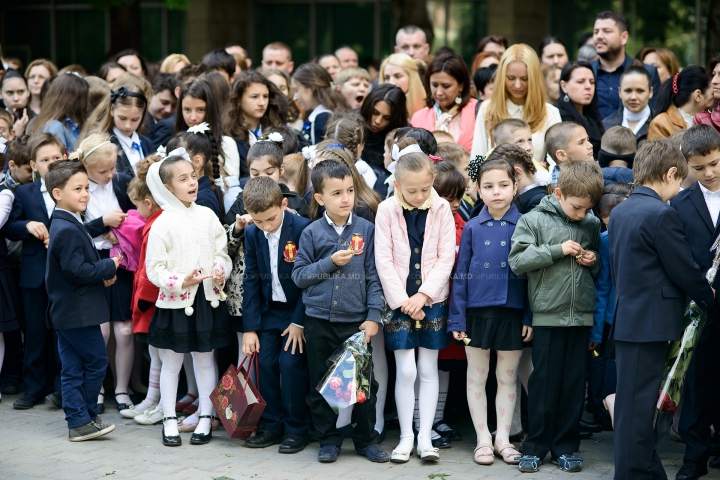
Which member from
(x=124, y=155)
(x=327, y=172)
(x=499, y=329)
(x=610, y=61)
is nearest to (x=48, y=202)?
(x=124, y=155)

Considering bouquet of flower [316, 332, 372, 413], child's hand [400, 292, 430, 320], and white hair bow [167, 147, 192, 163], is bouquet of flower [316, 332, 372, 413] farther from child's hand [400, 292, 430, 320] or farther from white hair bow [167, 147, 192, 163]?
white hair bow [167, 147, 192, 163]

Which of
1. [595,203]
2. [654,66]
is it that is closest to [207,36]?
[654,66]

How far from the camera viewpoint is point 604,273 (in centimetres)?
523

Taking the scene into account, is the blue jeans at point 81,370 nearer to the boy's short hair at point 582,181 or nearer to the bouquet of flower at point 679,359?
the boy's short hair at point 582,181

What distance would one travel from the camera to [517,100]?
22.8 feet

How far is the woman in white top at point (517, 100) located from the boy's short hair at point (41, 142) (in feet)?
10.6

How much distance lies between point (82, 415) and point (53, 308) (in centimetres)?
74

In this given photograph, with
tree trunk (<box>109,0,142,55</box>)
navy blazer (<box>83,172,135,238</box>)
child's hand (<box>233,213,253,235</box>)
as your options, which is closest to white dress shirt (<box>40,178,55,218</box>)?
navy blazer (<box>83,172,135,238</box>)

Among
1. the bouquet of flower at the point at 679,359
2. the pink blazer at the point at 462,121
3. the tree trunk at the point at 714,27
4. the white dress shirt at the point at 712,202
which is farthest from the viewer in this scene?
the tree trunk at the point at 714,27

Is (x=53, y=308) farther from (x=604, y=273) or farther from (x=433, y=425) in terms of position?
(x=604, y=273)

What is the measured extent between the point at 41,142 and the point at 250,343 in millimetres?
2372

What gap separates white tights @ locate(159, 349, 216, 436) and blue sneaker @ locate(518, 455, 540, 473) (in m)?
2.07

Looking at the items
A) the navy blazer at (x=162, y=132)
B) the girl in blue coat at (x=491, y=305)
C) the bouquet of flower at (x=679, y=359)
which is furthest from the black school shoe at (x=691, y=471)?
the navy blazer at (x=162, y=132)

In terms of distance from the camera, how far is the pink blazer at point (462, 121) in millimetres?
7199
